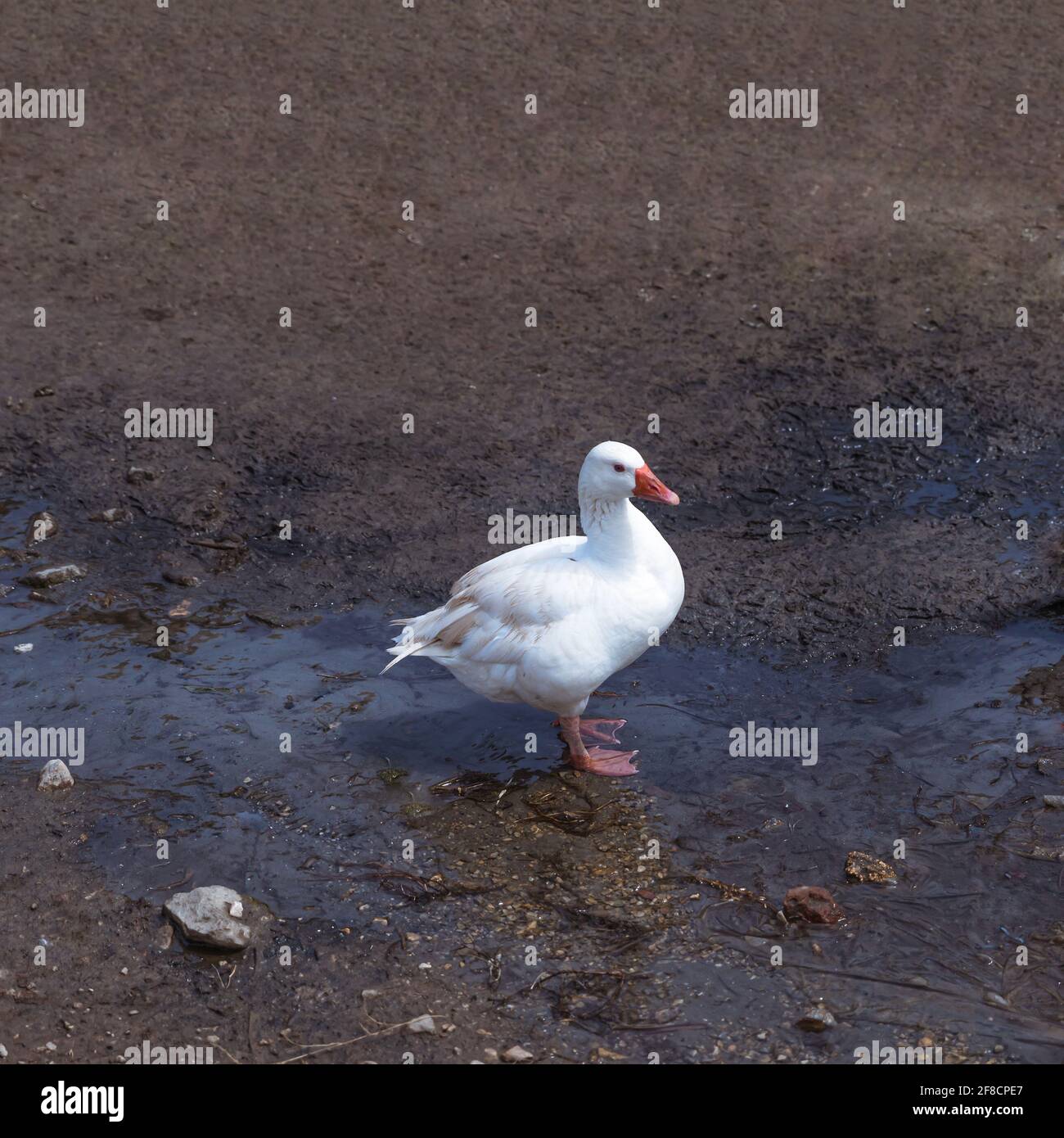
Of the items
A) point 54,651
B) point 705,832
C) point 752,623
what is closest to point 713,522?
point 752,623

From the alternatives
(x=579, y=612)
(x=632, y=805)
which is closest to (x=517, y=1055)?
(x=632, y=805)

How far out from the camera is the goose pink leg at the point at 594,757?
6707 mm

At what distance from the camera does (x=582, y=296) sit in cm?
1068

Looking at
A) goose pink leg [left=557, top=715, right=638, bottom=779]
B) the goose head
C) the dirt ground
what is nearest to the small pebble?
the dirt ground

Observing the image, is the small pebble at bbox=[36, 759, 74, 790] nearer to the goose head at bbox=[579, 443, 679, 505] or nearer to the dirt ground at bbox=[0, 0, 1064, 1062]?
the dirt ground at bbox=[0, 0, 1064, 1062]

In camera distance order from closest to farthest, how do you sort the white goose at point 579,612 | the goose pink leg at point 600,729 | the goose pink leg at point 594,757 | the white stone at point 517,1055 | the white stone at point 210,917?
the white stone at point 517,1055
the white stone at point 210,917
the white goose at point 579,612
the goose pink leg at point 594,757
the goose pink leg at point 600,729

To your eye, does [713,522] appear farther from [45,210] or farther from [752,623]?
[45,210]

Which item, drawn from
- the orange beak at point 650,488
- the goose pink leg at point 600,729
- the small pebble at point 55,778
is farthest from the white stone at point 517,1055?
the small pebble at point 55,778

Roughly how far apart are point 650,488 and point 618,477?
18cm

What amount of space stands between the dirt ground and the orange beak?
55.8 inches

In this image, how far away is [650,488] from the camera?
6.50m

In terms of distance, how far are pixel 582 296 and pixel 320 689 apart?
4.82 m

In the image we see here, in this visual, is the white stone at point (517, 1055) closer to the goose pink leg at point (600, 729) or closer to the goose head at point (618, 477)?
the goose pink leg at point (600, 729)

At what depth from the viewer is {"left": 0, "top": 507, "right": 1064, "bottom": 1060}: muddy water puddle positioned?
5.38 m
